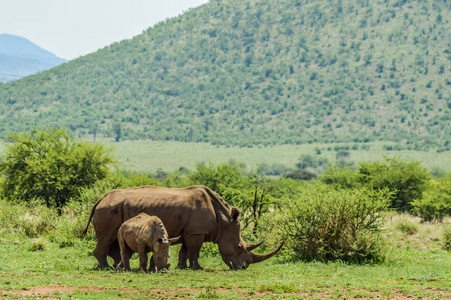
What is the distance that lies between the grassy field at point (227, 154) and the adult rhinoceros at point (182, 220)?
10626 centimetres

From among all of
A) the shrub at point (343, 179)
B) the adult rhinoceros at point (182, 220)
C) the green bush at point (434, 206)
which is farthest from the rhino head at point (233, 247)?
the shrub at point (343, 179)

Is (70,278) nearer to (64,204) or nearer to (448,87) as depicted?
(64,204)

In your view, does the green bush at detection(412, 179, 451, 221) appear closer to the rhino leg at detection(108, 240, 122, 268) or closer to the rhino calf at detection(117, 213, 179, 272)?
the rhino leg at detection(108, 240, 122, 268)

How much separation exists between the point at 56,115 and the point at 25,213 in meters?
173

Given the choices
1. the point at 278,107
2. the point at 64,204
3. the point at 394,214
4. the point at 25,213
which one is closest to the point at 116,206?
the point at 25,213

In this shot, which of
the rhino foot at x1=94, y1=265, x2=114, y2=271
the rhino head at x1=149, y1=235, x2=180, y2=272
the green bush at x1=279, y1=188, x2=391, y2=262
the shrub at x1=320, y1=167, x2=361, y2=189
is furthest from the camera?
the shrub at x1=320, y1=167, x2=361, y2=189

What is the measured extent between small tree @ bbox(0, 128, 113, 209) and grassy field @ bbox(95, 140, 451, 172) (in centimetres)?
9074

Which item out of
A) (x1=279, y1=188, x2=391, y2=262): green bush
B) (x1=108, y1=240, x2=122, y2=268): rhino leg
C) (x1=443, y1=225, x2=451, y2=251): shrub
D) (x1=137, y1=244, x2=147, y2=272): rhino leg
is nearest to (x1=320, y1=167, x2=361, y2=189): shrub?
(x1=443, y1=225, x2=451, y2=251): shrub

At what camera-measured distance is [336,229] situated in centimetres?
2012

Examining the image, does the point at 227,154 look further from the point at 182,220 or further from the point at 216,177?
the point at 182,220

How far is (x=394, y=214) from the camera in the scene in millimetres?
36344

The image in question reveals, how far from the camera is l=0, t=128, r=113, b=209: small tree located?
31452mm

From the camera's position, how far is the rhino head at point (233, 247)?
18.2 meters

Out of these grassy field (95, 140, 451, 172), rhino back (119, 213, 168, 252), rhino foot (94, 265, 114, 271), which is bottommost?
grassy field (95, 140, 451, 172)
